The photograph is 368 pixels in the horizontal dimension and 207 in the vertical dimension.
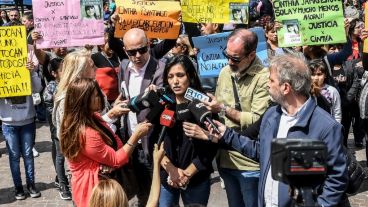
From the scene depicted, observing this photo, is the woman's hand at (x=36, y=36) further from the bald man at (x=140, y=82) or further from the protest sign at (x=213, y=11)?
the protest sign at (x=213, y=11)

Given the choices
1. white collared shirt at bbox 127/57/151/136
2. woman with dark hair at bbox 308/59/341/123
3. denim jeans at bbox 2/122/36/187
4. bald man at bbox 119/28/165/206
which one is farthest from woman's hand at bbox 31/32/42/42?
woman with dark hair at bbox 308/59/341/123

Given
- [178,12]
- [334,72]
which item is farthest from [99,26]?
[334,72]

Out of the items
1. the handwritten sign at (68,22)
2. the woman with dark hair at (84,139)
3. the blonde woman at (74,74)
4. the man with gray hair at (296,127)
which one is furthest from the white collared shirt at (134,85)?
the man with gray hair at (296,127)

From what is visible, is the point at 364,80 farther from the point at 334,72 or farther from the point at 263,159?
the point at 263,159

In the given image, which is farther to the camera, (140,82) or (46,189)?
(46,189)

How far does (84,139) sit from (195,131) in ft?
2.54

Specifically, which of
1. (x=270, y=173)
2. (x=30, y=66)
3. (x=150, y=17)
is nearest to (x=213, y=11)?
(x=150, y=17)

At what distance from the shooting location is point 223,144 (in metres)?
3.76

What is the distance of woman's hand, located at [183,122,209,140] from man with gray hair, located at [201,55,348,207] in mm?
452

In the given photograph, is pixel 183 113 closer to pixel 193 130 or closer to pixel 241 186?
pixel 193 130

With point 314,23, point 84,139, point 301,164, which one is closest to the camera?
point 301,164

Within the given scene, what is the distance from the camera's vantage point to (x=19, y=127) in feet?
20.4

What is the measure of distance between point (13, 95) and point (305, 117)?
13.2 ft

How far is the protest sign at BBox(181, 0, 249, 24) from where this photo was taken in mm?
6305
